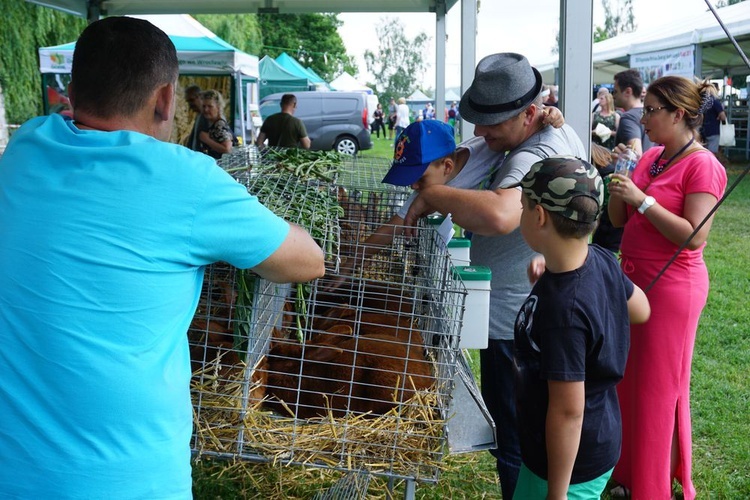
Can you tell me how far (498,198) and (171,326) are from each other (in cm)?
123

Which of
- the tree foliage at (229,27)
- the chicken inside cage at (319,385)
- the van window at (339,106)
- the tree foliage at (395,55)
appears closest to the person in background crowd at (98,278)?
the chicken inside cage at (319,385)

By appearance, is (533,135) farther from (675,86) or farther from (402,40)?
(402,40)

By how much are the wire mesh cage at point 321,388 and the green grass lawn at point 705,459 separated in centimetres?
24

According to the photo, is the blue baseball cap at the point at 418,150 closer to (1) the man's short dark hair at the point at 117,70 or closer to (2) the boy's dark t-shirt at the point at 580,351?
(2) the boy's dark t-shirt at the point at 580,351

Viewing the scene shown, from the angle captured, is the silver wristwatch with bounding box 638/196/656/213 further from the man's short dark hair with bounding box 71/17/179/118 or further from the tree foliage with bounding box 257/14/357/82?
the tree foliage with bounding box 257/14/357/82

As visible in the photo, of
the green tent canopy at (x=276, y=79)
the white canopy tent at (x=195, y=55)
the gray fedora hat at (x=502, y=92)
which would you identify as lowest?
the gray fedora hat at (x=502, y=92)

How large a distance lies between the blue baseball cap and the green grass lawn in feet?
3.28

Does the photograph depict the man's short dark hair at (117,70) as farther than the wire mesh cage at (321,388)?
No

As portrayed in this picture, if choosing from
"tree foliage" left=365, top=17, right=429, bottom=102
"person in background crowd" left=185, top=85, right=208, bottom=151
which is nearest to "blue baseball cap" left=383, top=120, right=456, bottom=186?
"person in background crowd" left=185, top=85, right=208, bottom=151

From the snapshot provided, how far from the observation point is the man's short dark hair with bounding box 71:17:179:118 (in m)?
1.51

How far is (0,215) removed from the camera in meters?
1.48

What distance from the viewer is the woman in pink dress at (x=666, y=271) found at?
10.2 feet

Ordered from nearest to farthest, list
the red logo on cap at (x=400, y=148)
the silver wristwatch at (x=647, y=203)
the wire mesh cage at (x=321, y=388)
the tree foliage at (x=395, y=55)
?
1. the wire mesh cage at (x=321, y=388)
2. the red logo on cap at (x=400, y=148)
3. the silver wristwatch at (x=647, y=203)
4. the tree foliage at (x=395, y=55)

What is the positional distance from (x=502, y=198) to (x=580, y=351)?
0.71 metres
